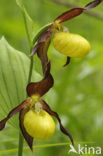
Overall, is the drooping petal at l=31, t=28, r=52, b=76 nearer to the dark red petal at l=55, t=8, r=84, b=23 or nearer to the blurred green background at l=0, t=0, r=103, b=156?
the dark red petal at l=55, t=8, r=84, b=23

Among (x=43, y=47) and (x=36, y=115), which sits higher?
(x=43, y=47)

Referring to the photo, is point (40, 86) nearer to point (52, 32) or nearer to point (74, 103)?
point (52, 32)

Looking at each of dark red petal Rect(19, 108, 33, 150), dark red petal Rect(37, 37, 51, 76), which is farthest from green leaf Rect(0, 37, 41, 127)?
dark red petal Rect(37, 37, 51, 76)

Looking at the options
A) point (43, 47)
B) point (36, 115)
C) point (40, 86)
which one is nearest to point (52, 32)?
point (43, 47)

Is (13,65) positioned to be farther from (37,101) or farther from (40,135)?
(40,135)

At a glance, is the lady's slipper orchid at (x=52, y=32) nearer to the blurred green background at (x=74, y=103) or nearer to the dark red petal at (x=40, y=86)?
the dark red petal at (x=40, y=86)

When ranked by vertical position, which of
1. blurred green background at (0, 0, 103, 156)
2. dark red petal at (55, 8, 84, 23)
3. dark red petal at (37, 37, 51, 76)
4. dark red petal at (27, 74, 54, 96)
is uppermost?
dark red petal at (55, 8, 84, 23)
